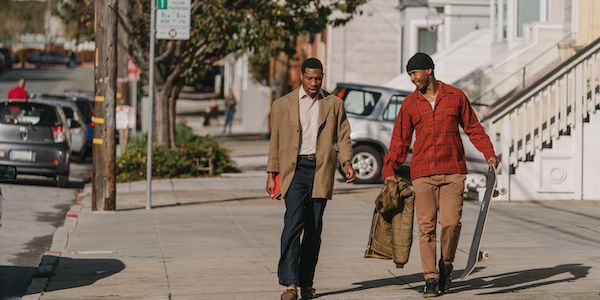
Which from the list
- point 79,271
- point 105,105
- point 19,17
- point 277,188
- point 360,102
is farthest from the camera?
point 19,17

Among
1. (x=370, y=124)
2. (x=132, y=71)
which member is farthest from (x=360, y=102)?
(x=132, y=71)

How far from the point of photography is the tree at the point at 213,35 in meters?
25.6

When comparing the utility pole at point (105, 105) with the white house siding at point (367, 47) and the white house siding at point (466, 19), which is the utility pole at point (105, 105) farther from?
the white house siding at point (367, 47)

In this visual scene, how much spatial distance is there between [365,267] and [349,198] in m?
8.64

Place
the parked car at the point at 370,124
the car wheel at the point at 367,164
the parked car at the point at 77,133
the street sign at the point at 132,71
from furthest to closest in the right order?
the parked car at the point at 77,133 < the street sign at the point at 132,71 < the car wheel at the point at 367,164 < the parked car at the point at 370,124

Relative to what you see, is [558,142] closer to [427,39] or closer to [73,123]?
[73,123]

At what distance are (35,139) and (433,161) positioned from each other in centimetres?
1425

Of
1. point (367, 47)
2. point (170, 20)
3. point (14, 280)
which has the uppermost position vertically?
point (367, 47)

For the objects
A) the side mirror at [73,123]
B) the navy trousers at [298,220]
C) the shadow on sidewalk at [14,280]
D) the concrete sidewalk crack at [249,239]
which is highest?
the side mirror at [73,123]

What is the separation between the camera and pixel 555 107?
19.4 metres

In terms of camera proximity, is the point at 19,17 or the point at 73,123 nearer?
the point at 73,123

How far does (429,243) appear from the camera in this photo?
9.66 meters

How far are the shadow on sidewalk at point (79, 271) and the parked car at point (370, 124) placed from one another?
11.2m

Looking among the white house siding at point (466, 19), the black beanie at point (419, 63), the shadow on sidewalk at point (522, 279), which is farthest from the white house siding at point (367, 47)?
the black beanie at point (419, 63)
